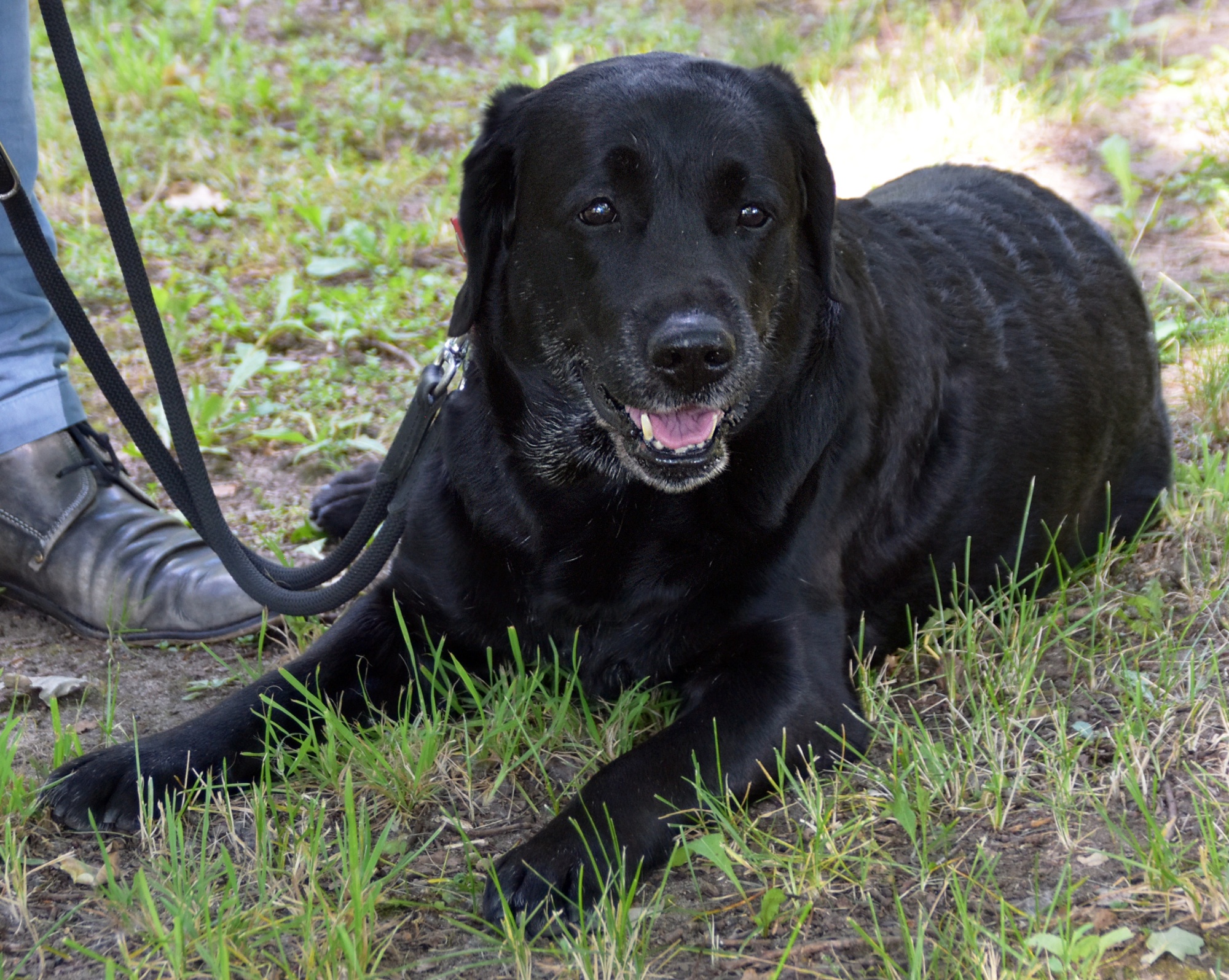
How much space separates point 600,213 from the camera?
7.32 feet

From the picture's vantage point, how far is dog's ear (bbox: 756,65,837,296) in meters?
2.38

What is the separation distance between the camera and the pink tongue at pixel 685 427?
2238 millimetres

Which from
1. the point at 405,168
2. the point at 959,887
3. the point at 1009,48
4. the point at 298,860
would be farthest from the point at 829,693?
the point at 1009,48

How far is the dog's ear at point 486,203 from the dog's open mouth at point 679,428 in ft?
1.34

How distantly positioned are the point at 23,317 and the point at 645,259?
154 centimetres

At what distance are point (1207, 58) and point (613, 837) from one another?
511 centimetres

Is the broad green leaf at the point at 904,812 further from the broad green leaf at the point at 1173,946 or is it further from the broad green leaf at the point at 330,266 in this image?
the broad green leaf at the point at 330,266

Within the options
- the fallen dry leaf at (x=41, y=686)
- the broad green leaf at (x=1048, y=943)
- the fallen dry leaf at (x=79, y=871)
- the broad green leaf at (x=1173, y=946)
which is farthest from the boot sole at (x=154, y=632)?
the broad green leaf at (x=1173, y=946)

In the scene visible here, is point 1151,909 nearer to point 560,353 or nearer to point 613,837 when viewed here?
point 613,837

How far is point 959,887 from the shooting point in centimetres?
181

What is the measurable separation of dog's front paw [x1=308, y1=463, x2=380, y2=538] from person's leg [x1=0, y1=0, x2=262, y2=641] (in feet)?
1.18

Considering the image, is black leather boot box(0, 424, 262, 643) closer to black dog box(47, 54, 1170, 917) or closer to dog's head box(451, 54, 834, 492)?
black dog box(47, 54, 1170, 917)

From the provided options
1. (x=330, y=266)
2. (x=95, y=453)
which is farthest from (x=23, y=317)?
(x=330, y=266)

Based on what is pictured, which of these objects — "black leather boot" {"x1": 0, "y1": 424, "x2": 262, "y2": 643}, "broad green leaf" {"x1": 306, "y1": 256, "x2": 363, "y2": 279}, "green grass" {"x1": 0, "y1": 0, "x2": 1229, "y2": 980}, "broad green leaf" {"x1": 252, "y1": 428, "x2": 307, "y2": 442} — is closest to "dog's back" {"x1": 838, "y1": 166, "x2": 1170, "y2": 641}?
"green grass" {"x1": 0, "y1": 0, "x2": 1229, "y2": 980}
